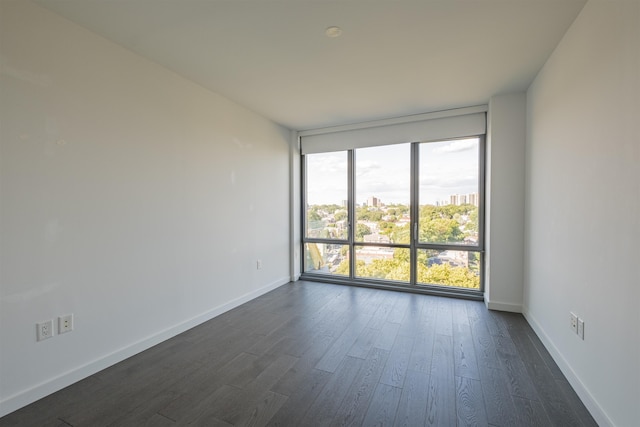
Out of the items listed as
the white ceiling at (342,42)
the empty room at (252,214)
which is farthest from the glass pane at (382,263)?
the white ceiling at (342,42)

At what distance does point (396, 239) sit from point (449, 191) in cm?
101

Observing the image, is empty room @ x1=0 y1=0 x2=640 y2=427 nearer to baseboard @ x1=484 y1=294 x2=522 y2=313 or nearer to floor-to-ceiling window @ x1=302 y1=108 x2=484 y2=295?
baseboard @ x1=484 y1=294 x2=522 y2=313

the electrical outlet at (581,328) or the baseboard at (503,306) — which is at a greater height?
the electrical outlet at (581,328)

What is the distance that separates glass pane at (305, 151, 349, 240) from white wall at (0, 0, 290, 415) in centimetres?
169

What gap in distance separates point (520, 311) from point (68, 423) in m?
4.11

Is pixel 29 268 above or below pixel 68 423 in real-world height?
above

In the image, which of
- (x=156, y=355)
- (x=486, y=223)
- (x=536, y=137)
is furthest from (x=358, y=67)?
(x=156, y=355)

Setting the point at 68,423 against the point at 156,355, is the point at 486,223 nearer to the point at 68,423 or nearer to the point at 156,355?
the point at 156,355

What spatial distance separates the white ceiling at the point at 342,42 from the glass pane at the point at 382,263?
222 centimetres

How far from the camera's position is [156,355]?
2398 mm

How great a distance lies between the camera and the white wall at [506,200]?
3201mm

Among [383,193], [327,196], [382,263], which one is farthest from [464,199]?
[327,196]

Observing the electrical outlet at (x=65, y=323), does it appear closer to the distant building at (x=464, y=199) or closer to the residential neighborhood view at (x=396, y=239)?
the residential neighborhood view at (x=396, y=239)

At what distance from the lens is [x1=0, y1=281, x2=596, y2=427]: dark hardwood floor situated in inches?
66.5
